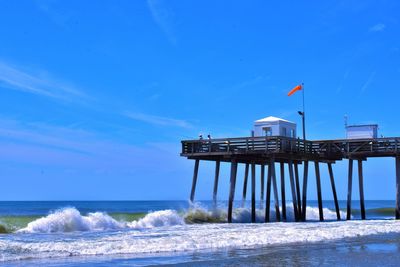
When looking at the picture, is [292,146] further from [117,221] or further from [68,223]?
[68,223]

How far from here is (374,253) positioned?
1681 centimetres

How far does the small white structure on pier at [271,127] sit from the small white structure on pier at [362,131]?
3.96m

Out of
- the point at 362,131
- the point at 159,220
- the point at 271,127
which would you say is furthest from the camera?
the point at 362,131

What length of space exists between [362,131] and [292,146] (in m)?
5.60

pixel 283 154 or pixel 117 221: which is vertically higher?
pixel 283 154

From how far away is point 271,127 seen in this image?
110ft

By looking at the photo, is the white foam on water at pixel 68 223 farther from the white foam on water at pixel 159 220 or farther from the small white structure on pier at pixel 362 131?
the small white structure on pier at pixel 362 131

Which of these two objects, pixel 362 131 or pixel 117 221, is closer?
pixel 117 221

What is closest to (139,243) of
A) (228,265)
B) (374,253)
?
(228,265)

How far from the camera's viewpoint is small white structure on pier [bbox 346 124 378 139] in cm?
3494

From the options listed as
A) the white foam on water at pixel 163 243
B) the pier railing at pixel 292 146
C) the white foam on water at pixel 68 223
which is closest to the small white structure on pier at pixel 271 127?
the pier railing at pixel 292 146

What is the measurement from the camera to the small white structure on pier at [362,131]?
34938 millimetres

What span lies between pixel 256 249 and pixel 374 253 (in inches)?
134

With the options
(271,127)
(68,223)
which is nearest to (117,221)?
(68,223)
